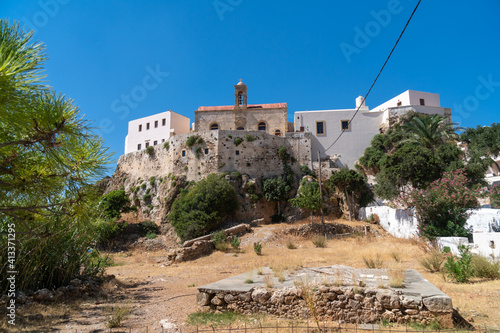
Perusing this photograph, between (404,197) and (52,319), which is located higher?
(404,197)

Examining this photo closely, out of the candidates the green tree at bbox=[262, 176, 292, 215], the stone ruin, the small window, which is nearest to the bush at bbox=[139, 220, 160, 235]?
the green tree at bbox=[262, 176, 292, 215]

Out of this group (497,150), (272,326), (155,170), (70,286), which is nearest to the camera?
(272,326)

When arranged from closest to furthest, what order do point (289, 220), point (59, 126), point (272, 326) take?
point (59, 126)
point (272, 326)
point (289, 220)

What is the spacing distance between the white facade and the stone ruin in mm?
32194

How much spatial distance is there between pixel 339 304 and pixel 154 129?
36.5 metres

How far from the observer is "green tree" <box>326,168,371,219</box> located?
25.1 m

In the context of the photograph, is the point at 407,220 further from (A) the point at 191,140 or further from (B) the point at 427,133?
(A) the point at 191,140

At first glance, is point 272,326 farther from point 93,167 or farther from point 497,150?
point 497,150

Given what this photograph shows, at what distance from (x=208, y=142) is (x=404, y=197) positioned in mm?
19515

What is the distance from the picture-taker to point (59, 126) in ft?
13.1

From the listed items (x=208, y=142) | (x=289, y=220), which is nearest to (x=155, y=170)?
(x=208, y=142)

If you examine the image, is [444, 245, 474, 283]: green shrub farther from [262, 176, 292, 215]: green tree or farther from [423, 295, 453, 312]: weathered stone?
[262, 176, 292, 215]: green tree

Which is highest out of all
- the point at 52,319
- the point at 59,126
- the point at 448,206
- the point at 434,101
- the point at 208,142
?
the point at 434,101

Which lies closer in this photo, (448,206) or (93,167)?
(93,167)
